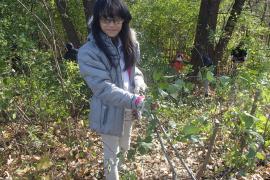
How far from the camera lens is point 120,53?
9.30 feet

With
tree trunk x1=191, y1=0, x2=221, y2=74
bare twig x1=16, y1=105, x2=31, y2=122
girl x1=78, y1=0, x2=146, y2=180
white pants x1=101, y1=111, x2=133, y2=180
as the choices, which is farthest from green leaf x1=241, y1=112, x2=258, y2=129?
tree trunk x1=191, y1=0, x2=221, y2=74

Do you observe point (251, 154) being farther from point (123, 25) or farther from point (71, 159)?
point (71, 159)

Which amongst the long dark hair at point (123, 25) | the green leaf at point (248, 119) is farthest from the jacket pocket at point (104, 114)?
the green leaf at point (248, 119)

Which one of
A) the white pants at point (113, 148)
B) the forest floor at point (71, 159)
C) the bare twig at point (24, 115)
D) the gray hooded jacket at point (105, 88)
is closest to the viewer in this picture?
the gray hooded jacket at point (105, 88)

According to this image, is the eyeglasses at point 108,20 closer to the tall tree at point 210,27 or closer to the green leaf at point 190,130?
the green leaf at point 190,130

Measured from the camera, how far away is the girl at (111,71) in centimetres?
259

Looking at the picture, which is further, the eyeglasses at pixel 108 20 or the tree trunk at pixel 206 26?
the tree trunk at pixel 206 26

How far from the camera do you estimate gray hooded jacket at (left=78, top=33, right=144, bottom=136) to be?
2572 mm

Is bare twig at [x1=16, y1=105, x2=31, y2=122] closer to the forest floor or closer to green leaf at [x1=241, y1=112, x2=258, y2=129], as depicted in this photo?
the forest floor

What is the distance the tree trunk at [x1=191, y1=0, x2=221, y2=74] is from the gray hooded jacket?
447 cm

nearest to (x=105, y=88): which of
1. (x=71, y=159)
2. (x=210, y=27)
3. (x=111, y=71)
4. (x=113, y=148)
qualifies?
(x=111, y=71)

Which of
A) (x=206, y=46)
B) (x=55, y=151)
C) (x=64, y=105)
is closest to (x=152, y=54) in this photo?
(x=206, y=46)

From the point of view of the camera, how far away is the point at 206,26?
24.1ft

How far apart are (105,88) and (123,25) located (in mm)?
521
